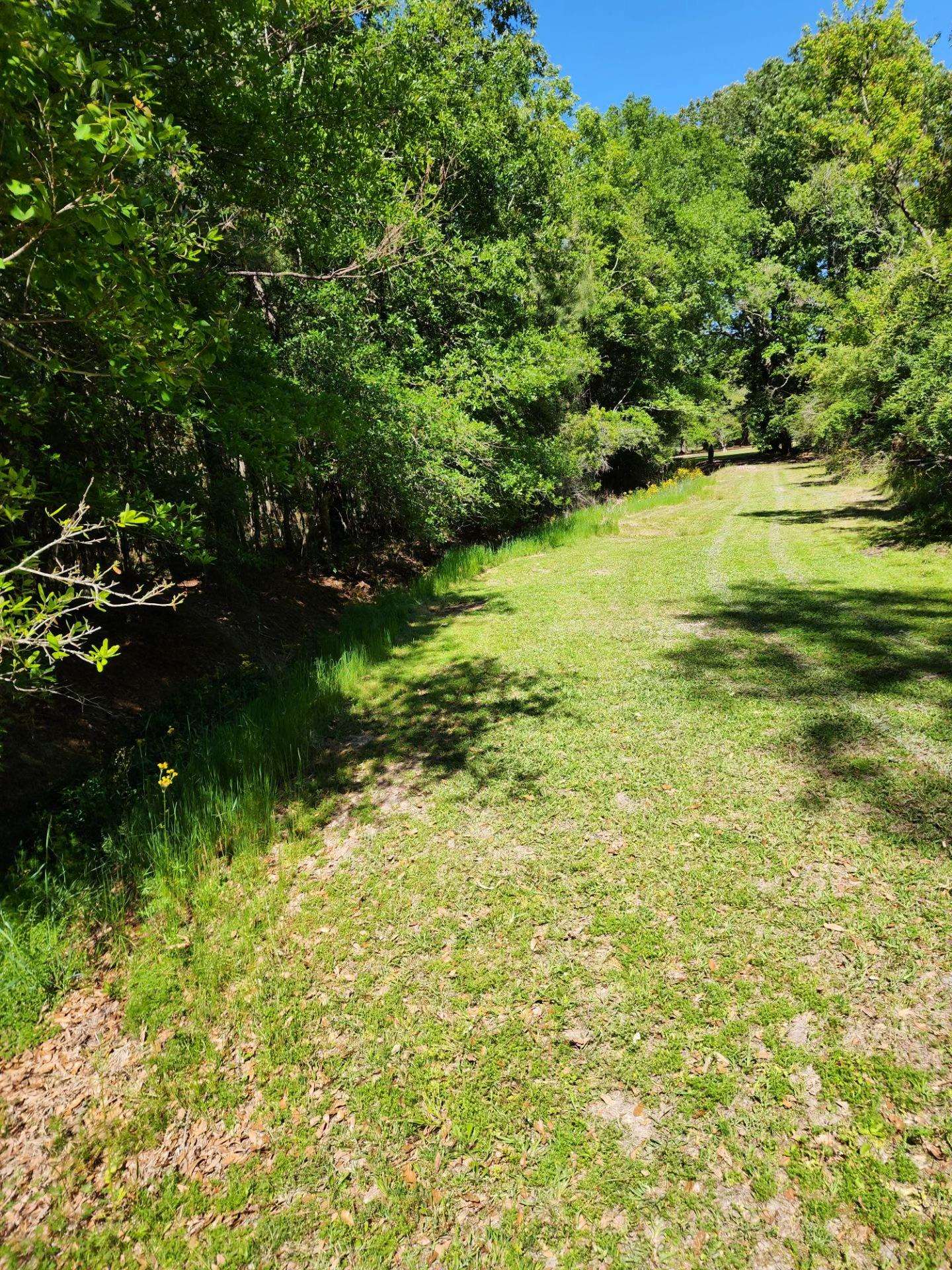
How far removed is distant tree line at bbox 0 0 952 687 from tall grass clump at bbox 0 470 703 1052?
1336 millimetres

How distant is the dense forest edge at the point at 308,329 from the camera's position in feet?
10.9

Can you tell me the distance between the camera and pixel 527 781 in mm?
4695

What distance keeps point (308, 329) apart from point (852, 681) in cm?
1098

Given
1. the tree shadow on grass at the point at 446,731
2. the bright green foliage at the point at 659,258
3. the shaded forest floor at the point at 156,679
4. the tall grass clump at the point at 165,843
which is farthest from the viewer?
the bright green foliage at the point at 659,258

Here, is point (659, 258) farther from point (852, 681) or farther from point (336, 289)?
point (852, 681)

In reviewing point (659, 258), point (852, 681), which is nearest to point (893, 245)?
point (659, 258)

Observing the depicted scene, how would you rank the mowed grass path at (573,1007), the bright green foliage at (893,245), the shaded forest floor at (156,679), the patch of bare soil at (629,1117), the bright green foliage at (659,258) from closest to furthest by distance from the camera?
the mowed grass path at (573,1007), the patch of bare soil at (629,1117), the shaded forest floor at (156,679), the bright green foliage at (893,245), the bright green foliage at (659,258)

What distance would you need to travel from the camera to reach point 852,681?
545 cm

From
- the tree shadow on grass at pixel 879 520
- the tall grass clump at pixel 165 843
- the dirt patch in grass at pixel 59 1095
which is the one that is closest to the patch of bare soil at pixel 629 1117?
the dirt patch in grass at pixel 59 1095

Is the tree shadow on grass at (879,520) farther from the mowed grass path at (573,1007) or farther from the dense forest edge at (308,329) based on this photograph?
the mowed grass path at (573,1007)

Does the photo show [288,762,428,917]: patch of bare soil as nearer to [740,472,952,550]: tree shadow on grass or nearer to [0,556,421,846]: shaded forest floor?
[0,556,421,846]: shaded forest floor

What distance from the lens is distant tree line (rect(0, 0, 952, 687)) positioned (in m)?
3.35

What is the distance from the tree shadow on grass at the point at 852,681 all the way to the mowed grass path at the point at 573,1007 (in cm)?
3

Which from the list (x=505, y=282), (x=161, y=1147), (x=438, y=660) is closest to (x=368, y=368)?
(x=505, y=282)
